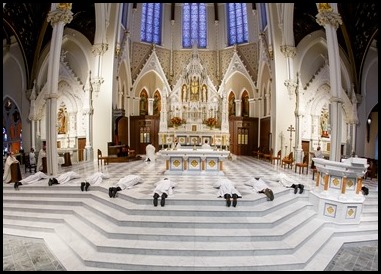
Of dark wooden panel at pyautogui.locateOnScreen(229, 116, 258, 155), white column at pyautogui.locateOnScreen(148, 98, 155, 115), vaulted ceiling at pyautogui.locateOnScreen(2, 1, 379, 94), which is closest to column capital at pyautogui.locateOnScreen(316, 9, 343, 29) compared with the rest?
vaulted ceiling at pyautogui.locateOnScreen(2, 1, 379, 94)

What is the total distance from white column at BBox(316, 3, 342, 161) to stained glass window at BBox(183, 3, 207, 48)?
14.3m

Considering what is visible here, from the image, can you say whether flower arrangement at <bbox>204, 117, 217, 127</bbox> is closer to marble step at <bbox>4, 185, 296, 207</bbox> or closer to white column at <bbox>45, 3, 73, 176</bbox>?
marble step at <bbox>4, 185, 296, 207</bbox>

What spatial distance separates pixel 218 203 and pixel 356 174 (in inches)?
144

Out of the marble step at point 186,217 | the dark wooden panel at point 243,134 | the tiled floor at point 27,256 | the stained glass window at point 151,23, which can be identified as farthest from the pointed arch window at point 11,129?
the tiled floor at point 27,256

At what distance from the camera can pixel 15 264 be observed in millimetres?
5395

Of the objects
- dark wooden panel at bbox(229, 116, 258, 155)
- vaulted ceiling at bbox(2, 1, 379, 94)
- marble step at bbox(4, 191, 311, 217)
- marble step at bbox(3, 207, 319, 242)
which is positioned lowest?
marble step at bbox(3, 207, 319, 242)

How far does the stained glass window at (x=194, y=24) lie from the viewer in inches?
920

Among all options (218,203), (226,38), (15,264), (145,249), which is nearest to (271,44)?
(226,38)

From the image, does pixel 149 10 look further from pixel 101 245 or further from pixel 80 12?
pixel 101 245

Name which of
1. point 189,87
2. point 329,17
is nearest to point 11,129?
point 189,87

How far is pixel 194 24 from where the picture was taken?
23500 mm

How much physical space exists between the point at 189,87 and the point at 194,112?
6.25 feet

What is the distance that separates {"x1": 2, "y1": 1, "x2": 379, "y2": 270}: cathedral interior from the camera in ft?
33.4

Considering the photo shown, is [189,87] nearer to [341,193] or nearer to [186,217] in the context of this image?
[341,193]
